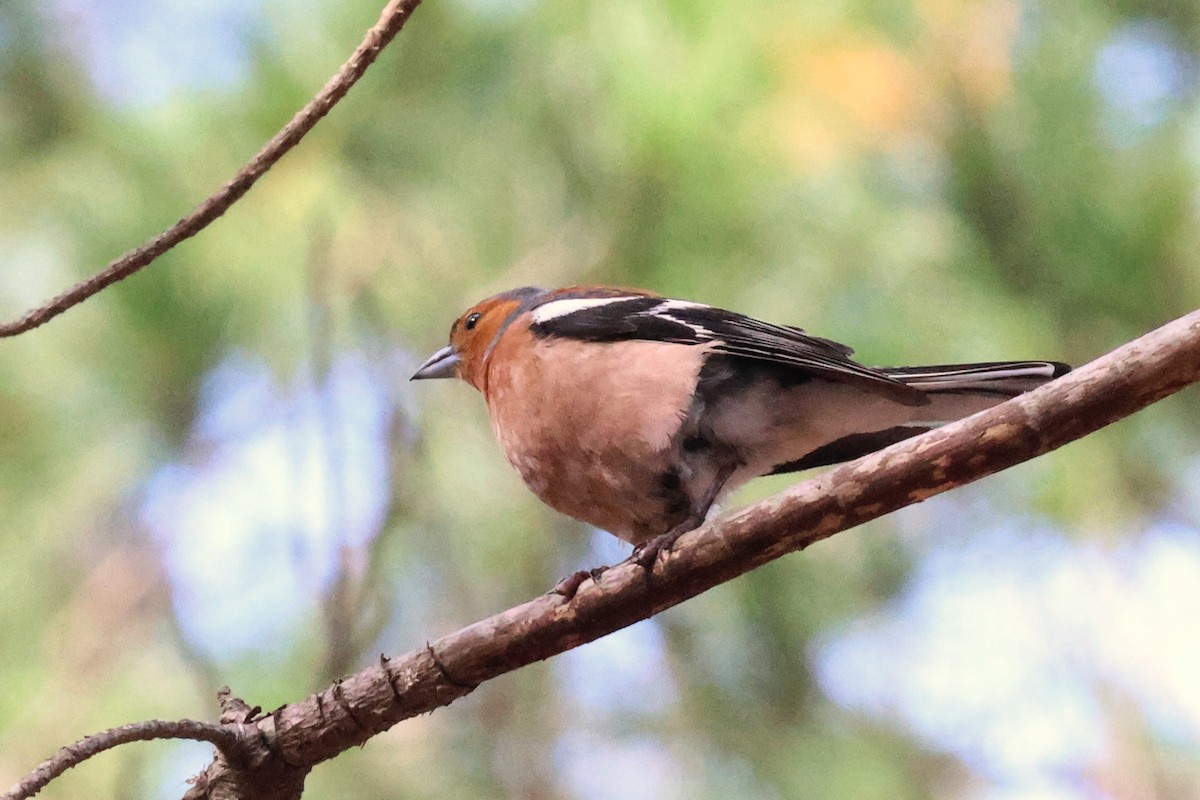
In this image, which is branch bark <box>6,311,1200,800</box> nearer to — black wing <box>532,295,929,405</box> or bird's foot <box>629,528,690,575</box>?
bird's foot <box>629,528,690,575</box>

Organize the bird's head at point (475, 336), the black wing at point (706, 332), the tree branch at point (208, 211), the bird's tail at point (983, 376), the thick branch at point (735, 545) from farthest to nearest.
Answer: the bird's head at point (475, 336) < the black wing at point (706, 332) < the bird's tail at point (983, 376) < the tree branch at point (208, 211) < the thick branch at point (735, 545)

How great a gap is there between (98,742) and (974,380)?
1.45 meters

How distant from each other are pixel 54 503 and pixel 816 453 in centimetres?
169

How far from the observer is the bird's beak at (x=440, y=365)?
279cm

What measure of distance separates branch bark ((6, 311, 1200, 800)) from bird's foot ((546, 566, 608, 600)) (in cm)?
1

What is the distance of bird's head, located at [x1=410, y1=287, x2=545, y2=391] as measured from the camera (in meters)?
2.74

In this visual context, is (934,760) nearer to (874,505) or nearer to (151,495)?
(874,505)

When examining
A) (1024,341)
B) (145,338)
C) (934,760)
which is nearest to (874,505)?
(1024,341)

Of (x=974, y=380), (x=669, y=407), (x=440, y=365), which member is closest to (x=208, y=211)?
(x=669, y=407)

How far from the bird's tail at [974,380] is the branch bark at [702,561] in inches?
16.2

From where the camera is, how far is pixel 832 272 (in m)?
2.87

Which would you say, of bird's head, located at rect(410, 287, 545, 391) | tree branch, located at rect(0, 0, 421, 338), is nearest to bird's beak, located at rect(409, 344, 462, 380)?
bird's head, located at rect(410, 287, 545, 391)

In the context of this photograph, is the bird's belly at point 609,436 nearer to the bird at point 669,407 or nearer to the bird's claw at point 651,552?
the bird at point 669,407

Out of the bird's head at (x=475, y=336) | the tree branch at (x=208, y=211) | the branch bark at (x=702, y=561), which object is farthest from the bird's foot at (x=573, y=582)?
the bird's head at (x=475, y=336)
